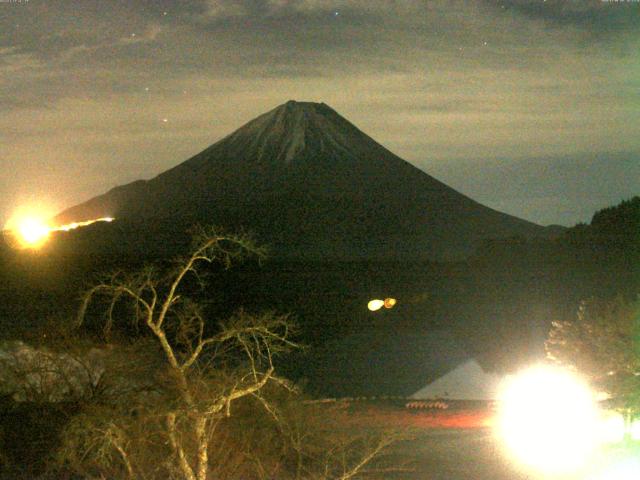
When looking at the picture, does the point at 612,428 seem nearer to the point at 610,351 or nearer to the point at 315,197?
the point at 610,351

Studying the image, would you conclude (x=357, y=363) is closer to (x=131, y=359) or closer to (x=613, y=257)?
(x=613, y=257)

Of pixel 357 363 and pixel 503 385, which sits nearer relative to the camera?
pixel 503 385

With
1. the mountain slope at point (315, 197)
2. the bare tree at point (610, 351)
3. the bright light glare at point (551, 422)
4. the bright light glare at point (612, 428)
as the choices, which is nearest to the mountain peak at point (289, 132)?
the mountain slope at point (315, 197)

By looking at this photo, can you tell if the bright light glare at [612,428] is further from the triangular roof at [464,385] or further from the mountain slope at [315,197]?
the mountain slope at [315,197]

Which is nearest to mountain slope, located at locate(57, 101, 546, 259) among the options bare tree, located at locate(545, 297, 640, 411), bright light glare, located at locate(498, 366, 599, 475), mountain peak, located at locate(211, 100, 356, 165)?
mountain peak, located at locate(211, 100, 356, 165)

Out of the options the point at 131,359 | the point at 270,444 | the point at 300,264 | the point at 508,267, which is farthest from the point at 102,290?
the point at 300,264

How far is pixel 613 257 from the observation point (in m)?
47.2

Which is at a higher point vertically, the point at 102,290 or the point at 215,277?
the point at 102,290

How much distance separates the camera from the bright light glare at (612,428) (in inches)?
810

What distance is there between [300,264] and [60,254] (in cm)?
3152

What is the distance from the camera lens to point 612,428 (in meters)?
20.9

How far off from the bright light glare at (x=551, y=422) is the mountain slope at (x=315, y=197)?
362 feet

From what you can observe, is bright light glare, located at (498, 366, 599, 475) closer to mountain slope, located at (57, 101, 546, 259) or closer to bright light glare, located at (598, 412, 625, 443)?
bright light glare, located at (598, 412, 625, 443)

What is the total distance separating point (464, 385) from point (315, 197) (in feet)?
398
